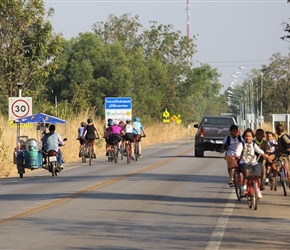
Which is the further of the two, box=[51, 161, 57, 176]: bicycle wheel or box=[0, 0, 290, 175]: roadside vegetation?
box=[0, 0, 290, 175]: roadside vegetation

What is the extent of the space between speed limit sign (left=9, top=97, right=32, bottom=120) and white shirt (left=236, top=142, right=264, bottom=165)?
17.4 meters

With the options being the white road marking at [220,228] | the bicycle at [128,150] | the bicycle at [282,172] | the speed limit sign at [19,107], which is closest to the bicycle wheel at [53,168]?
the speed limit sign at [19,107]

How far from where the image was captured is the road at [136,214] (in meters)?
14.3

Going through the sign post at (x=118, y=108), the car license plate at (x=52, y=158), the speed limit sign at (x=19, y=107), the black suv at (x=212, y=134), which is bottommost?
the car license plate at (x=52, y=158)

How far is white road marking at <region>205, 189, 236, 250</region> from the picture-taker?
13.9m

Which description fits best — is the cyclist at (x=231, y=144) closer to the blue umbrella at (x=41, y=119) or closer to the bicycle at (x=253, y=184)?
the bicycle at (x=253, y=184)

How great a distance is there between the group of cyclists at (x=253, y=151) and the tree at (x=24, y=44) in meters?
20.4

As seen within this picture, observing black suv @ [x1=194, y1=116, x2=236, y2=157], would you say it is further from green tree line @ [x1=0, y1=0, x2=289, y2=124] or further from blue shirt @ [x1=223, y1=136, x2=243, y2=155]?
blue shirt @ [x1=223, y1=136, x2=243, y2=155]

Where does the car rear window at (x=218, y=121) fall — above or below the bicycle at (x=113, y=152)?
above

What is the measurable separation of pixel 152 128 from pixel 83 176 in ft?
152

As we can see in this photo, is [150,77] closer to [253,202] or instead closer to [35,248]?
[253,202]

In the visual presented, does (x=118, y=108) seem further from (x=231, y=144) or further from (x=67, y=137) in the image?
(x=231, y=144)

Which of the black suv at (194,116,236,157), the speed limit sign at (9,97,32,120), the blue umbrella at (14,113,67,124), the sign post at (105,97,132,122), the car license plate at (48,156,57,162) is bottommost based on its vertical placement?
the car license plate at (48,156,57,162)

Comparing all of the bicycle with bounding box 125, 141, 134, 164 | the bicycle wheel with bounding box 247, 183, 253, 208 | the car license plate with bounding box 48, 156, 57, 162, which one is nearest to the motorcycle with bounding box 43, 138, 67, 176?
the car license plate with bounding box 48, 156, 57, 162
